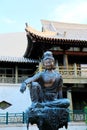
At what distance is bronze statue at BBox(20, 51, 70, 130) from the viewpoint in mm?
6262

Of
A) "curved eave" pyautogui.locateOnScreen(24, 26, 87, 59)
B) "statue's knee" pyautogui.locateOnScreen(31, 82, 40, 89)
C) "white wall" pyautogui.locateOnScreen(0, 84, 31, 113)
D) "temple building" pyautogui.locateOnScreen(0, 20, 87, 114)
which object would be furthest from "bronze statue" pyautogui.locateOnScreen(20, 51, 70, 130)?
"white wall" pyautogui.locateOnScreen(0, 84, 31, 113)

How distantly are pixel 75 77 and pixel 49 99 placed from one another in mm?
15832

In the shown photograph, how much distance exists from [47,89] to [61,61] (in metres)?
18.8

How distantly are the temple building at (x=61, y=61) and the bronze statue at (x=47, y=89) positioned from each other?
1515 centimetres

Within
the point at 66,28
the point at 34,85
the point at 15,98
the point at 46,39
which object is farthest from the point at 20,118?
the point at 34,85

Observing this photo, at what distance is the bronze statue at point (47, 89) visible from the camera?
20.5 feet

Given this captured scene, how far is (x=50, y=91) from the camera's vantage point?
660 cm

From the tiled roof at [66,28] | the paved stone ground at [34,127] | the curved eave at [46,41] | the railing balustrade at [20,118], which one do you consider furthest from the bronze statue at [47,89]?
the tiled roof at [66,28]

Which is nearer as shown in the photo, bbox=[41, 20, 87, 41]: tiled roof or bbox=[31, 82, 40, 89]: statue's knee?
bbox=[31, 82, 40, 89]: statue's knee

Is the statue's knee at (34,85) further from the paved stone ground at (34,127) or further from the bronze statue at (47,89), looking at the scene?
the paved stone ground at (34,127)

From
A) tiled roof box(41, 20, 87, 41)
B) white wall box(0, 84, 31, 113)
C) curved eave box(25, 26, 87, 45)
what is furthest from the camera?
tiled roof box(41, 20, 87, 41)

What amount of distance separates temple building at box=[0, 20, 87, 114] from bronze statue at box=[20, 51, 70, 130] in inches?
596

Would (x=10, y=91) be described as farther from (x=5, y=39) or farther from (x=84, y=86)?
(x=5, y=39)

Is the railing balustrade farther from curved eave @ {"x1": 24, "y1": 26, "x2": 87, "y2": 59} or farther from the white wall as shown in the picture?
curved eave @ {"x1": 24, "y1": 26, "x2": 87, "y2": 59}
